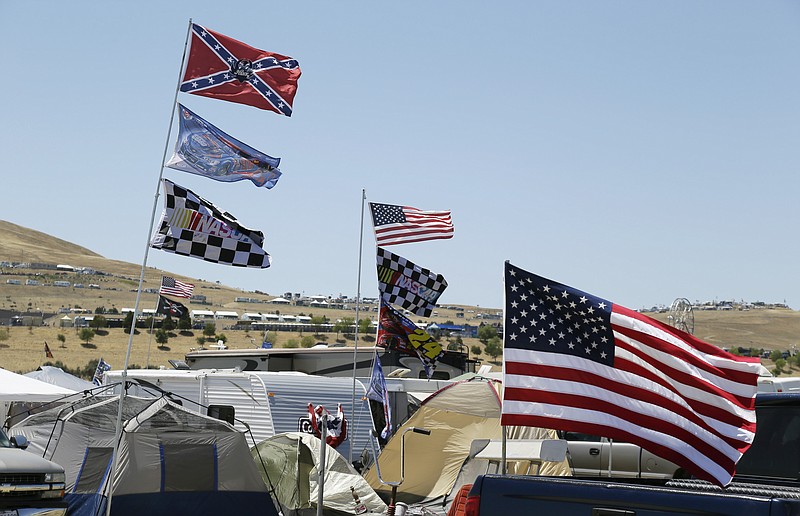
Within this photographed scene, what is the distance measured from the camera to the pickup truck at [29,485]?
11.1m

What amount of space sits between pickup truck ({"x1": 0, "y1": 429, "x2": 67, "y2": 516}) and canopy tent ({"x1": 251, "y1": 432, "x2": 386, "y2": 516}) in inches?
130

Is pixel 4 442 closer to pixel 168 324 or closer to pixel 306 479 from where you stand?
pixel 306 479

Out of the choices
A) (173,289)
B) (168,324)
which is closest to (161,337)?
(168,324)

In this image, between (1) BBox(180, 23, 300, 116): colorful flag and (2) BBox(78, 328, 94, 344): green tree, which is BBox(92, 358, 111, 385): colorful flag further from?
(2) BBox(78, 328, 94, 344): green tree

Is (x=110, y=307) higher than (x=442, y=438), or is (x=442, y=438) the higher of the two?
(x=110, y=307)

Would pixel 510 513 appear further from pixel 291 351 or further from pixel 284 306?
pixel 284 306

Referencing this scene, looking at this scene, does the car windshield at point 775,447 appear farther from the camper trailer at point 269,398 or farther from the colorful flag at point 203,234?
the camper trailer at point 269,398

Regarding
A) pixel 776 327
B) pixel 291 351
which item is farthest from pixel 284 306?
pixel 291 351

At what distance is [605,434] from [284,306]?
11383 centimetres

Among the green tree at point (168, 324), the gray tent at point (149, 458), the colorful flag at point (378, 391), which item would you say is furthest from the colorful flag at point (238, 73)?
the green tree at point (168, 324)

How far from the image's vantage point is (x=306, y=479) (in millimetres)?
14547

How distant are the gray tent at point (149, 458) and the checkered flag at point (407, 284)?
5.98 meters

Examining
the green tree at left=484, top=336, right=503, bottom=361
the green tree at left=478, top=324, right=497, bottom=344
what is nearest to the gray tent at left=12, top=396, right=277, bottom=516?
the green tree at left=484, top=336, right=503, bottom=361

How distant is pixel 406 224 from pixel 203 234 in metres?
7.93
